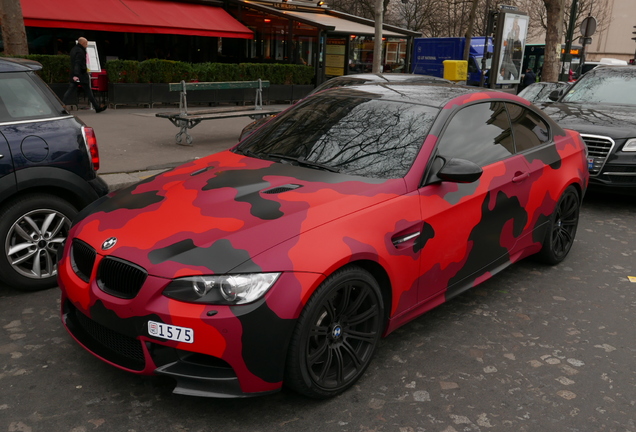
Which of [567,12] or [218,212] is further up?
[567,12]

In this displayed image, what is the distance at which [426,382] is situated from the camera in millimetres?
3584

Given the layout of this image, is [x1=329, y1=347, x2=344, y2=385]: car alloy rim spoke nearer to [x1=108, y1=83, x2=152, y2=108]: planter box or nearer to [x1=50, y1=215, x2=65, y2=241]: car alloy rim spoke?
[x1=50, y1=215, x2=65, y2=241]: car alloy rim spoke

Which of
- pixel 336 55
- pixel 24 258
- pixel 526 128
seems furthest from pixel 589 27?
pixel 24 258

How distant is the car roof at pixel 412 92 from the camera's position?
439cm

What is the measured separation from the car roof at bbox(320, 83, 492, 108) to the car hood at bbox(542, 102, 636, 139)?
376 cm

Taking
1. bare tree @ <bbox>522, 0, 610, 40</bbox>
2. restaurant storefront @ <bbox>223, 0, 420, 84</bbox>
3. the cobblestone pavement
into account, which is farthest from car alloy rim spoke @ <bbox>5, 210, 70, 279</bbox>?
bare tree @ <bbox>522, 0, 610, 40</bbox>

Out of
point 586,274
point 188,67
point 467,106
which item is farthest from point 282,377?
point 188,67

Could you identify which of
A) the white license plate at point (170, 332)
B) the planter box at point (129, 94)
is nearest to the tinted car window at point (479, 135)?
the white license plate at point (170, 332)

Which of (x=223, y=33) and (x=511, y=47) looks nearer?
(x=223, y=33)

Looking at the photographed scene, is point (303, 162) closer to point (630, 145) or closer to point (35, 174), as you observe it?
point (35, 174)

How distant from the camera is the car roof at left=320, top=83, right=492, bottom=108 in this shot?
4.39 m

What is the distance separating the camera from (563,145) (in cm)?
544

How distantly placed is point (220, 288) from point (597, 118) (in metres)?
7.12

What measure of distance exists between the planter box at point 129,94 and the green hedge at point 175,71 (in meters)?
0.22
